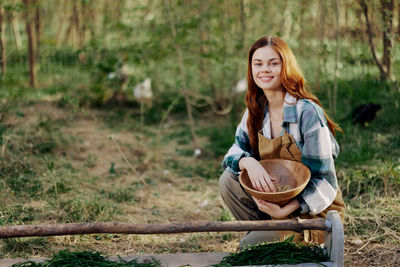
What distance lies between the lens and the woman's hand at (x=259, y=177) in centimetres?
230

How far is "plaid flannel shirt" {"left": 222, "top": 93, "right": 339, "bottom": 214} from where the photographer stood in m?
2.27

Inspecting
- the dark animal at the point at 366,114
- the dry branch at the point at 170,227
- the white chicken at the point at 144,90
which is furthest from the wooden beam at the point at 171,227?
the white chicken at the point at 144,90

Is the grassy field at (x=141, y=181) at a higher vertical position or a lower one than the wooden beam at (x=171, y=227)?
lower

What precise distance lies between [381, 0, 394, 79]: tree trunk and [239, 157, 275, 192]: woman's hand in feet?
7.92

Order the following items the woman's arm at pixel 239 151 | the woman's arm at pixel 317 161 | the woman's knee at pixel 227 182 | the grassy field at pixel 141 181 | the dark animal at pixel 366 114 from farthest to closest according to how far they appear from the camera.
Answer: the dark animal at pixel 366 114 → the grassy field at pixel 141 181 → the woman's knee at pixel 227 182 → the woman's arm at pixel 239 151 → the woman's arm at pixel 317 161

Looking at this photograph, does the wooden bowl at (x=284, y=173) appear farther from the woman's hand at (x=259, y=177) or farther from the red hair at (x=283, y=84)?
the red hair at (x=283, y=84)

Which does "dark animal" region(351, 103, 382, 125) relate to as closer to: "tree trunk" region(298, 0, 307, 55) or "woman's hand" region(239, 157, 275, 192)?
"tree trunk" region(298, 0, 307, 55)

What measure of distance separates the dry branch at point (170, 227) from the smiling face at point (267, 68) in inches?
28.9

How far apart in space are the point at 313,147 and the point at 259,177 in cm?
30

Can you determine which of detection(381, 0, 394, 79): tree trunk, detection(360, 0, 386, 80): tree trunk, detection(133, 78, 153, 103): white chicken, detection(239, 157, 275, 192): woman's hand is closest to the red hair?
detection(239, 157, 275, 192): woman's hand

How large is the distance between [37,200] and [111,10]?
4.59 meters

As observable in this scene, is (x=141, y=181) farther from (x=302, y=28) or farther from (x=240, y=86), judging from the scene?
(x=302, y=28)

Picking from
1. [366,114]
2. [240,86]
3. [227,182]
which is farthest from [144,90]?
[227,182]

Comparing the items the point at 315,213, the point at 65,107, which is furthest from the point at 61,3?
the point at 315,213
